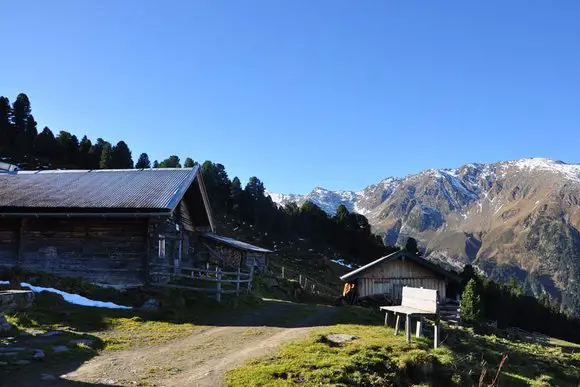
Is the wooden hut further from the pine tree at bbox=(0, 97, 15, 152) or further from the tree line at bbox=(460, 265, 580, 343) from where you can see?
the pine tree at bbox=(0, 97, 15, 152)

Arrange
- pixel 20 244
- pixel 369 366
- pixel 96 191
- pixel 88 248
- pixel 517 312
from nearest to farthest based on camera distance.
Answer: pixel 369 366 → pixel 88 248 → pixel 20 244 → pixel 96 191 → pixel 517 312

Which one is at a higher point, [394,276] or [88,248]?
[88,248]

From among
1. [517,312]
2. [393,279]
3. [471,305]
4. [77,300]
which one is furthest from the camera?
[517,312]

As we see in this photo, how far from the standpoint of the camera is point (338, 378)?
10.5m

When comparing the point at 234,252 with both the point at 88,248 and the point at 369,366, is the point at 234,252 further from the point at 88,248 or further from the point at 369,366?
the point at 369,366

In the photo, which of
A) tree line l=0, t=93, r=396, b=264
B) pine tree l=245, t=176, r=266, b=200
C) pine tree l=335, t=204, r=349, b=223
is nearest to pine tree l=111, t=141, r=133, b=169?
tree line l=0, t=93, r=396, b=264

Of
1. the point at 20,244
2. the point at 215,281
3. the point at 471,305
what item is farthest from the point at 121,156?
the point at 215,281

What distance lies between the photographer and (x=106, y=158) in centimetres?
7512

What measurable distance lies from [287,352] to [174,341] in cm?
391

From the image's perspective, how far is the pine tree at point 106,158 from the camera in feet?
244

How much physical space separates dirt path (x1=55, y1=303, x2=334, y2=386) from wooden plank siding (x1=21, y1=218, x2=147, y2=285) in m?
7.47

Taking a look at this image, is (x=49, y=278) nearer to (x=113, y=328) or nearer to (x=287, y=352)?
(x=113, y=328)

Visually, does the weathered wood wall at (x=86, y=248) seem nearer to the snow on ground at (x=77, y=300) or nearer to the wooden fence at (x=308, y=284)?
the snow on ground at (x=77, y=300)

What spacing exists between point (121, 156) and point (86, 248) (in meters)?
58.8
